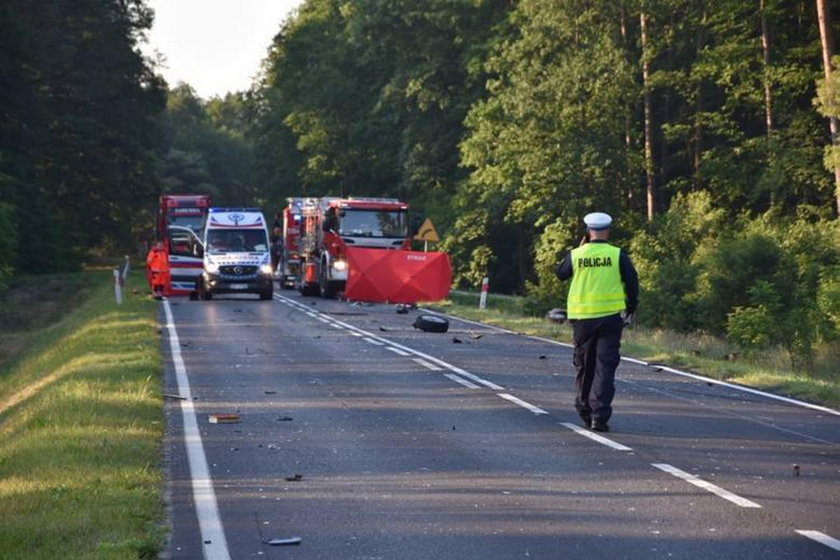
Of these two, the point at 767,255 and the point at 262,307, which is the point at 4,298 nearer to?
the point at 262,307

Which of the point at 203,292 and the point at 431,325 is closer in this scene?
the point at 431,325

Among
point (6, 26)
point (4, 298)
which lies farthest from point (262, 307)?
point (6, 26)

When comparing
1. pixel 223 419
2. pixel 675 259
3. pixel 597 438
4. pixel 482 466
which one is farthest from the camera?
pixel 675 259

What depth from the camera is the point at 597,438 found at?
14.1 meters

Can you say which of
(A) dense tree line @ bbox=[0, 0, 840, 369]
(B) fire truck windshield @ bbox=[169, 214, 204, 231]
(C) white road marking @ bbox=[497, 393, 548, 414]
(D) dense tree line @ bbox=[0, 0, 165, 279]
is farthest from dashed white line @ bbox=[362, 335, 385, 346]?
(D) dense tree line @ bbox=[0, 0, 165, 279]

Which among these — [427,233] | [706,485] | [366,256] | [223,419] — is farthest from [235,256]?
[706,485]

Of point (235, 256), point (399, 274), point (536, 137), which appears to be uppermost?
point (536, 137)

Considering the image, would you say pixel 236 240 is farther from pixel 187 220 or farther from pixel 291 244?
pixel 187 220

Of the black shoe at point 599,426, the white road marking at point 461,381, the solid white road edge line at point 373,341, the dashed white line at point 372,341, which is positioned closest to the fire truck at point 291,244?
the dashed white line at point 372,341

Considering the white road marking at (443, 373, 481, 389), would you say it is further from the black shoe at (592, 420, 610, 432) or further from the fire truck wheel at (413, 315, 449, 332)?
the fire truck wheel at (413, 315, 449, 332)

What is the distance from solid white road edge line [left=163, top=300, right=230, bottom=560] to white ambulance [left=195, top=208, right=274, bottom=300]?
88.8 ft

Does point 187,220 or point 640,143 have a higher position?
point 640,143

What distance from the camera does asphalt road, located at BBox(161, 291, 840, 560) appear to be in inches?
368

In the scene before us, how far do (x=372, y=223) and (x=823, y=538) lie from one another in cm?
3877
